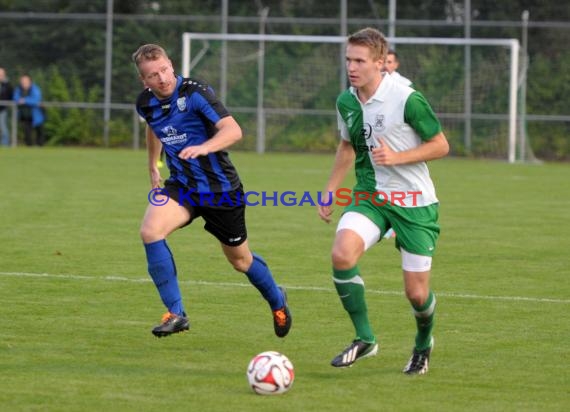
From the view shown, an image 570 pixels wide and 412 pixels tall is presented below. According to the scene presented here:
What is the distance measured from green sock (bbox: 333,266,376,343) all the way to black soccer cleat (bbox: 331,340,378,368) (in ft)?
0.12

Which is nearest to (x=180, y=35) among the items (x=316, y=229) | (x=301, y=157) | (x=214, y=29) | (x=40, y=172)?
(x=214, y=29)

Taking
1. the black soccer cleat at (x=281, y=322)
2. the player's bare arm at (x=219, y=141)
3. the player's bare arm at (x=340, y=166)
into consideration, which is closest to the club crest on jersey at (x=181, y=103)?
the player's bare arm at (x=219, y=141)

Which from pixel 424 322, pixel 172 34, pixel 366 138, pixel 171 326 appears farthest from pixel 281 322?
pixel 172 34

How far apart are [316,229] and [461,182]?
7.37 meters

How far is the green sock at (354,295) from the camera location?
629cm

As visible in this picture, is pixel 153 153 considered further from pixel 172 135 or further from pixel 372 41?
pixel 372 41

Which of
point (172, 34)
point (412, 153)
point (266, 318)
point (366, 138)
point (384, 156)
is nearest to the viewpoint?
point (384, 156)

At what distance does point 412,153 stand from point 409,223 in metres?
0.40

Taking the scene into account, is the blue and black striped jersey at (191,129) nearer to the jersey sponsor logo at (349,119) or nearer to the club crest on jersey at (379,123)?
the jersey sponsor logo at (349,119)

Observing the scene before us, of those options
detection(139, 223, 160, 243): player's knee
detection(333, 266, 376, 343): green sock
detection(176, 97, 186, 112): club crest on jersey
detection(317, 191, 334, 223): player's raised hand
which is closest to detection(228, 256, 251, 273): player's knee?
detection(139, 223, 160, 243): player's knee

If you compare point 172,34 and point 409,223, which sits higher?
point 172,34

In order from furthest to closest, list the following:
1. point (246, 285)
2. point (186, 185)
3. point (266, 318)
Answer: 1. point (246, 285)
2. point (266, 318)
3. point (186, 185)

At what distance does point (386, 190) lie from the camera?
6336 millimetres

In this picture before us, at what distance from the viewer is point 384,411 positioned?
5.45 meters
